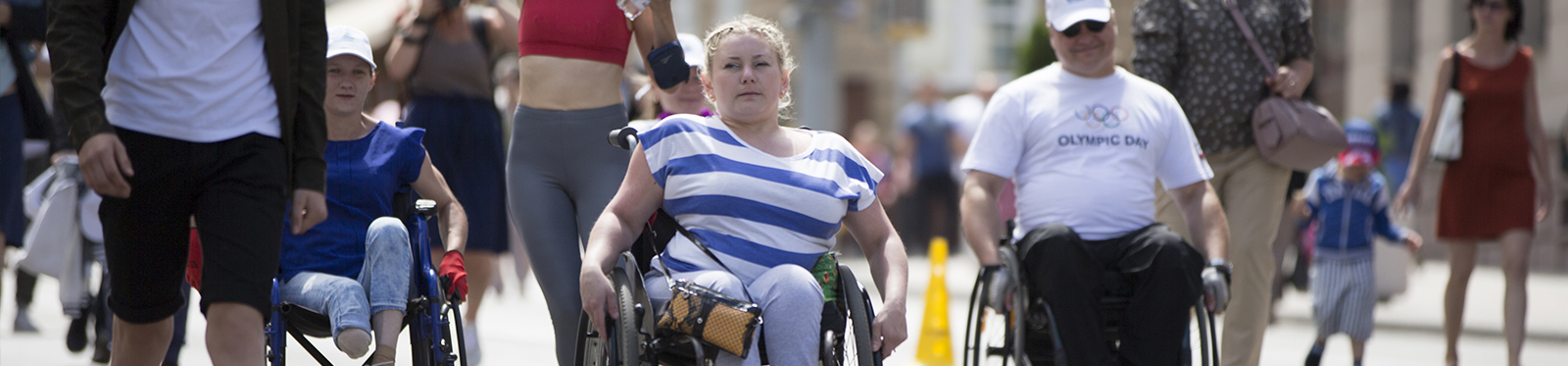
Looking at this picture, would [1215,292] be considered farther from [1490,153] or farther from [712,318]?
[1490,153]

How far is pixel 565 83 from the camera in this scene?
15.1 feet

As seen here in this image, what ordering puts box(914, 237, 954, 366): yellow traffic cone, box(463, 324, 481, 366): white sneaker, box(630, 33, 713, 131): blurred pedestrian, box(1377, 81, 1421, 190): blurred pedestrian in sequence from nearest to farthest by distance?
box(630, 33, 713, 131): blurred pedestrian < box(463, 324, 481, 366): white sneaker < box(914, 237, 954, 366): yellow traffic cone < box(1377, 81, 1421, 190): blurred pedestrian

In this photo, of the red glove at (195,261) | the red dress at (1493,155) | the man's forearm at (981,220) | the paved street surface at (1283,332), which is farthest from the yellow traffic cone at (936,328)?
the red glove at (195,261)

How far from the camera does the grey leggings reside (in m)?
4.56

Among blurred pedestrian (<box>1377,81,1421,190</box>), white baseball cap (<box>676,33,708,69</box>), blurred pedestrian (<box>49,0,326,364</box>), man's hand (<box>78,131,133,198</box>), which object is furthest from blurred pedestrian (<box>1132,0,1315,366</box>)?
blurred pedestrian (<box>1377,81,1421,190</box>)

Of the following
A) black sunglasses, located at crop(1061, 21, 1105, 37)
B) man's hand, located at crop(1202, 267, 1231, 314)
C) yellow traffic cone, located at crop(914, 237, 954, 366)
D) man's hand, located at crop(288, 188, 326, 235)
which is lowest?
yellow traffic cone, located at crop(914, 237, 954, 366)

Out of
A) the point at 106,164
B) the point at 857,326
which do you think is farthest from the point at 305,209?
the point at 857,326

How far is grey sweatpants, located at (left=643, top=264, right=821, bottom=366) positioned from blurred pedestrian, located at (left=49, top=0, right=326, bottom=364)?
2.95 feet

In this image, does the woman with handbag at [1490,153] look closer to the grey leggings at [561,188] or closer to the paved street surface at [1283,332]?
the paved street surface at [1283,332]

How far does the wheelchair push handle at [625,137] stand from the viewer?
4027 mm

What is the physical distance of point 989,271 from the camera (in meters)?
4.71

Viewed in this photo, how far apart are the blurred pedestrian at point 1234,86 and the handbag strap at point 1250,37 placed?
0.03 feet

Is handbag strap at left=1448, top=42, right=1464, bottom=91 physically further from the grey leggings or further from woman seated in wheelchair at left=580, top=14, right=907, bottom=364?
the grey leggings

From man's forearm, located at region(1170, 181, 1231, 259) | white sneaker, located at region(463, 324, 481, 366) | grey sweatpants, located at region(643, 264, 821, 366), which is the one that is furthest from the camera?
white sneaker, located at region(463, 324, 481, 366)
